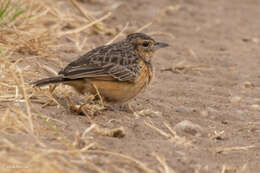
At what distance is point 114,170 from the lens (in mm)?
4312

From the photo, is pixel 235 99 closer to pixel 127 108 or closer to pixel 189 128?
pixel 127 108

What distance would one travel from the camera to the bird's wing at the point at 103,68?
5.95 meters

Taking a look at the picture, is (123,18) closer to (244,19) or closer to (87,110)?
(244,19)

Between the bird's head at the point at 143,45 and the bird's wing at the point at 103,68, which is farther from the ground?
the bird's head at the point at 143,45

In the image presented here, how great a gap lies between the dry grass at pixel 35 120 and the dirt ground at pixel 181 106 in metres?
0.02

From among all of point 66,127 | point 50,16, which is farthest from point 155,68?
point 66,127

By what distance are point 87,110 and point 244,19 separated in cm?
738

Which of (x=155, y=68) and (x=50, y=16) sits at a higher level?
(x=50, y=16)

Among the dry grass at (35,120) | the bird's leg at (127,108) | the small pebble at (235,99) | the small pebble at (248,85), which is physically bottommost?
the small pebble at (235,99)

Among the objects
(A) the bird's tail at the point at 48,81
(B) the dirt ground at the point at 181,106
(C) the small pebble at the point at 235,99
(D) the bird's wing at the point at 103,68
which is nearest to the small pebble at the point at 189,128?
(B) the dirt ground at the point at 181,106

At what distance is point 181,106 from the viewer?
269 inches

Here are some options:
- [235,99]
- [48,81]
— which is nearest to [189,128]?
[48,81]

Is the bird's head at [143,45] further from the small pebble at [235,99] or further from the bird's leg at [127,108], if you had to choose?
the small pebble at [235,99]

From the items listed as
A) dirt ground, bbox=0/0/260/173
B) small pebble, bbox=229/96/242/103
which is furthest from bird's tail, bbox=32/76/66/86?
small pebble, bbox=229/96/242/103
